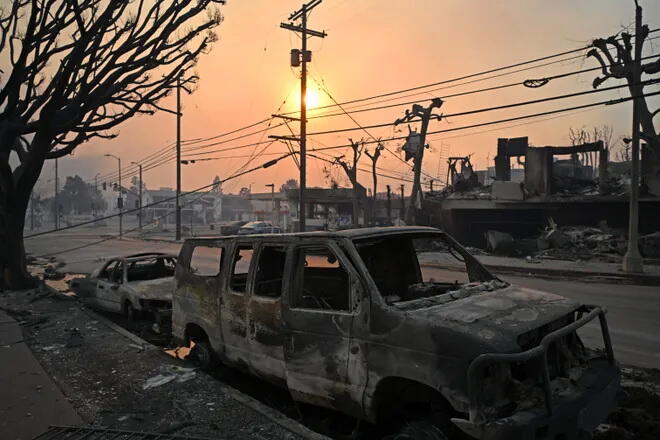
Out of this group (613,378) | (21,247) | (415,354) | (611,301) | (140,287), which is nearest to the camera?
(415,354)

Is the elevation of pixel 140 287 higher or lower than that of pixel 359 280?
lower

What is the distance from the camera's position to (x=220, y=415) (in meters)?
4.48

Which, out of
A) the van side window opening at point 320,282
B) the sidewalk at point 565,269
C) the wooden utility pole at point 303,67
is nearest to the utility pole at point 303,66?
the wooden utility pole at point 303,67

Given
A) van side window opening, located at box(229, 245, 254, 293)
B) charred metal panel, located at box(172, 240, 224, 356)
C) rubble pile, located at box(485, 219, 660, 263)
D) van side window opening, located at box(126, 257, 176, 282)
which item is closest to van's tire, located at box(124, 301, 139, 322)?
van side window opening, located at box(126, 257, 176, 282)

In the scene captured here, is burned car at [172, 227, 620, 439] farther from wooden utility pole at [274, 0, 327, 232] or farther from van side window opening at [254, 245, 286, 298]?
wooden utility pole at [274, 0, 327, 232]

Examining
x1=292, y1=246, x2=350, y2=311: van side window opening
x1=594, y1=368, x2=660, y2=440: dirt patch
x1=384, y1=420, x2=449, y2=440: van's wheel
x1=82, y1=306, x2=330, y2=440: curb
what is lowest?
x1=594, y1=368, x2=660, y2=440: dirt patch

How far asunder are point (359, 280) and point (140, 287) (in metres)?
6.79

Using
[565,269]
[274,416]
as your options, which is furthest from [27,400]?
[565,269]

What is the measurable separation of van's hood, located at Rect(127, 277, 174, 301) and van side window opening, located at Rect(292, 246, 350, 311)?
4108 mm

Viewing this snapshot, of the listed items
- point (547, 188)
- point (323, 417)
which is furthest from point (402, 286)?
point (547, 188)

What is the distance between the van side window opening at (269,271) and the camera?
16.3ft

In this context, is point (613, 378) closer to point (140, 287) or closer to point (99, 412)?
point (99, 412)

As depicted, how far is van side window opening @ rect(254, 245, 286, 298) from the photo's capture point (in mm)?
4966

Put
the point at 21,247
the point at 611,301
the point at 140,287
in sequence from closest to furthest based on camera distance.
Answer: the point at 140,287 → the point at 611,301 → the point at 21,247
